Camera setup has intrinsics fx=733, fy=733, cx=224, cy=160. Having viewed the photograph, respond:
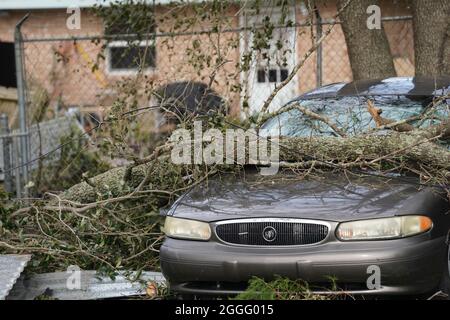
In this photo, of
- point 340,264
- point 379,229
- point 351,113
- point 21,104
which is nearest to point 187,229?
point 340,264

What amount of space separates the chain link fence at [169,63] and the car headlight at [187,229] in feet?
5.67

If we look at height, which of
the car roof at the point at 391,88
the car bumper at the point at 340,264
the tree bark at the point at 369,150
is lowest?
the car bumper at the point at 340,264

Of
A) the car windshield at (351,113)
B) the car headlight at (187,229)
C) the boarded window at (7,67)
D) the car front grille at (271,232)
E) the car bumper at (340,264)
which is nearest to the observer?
the car bumper at (340,264)

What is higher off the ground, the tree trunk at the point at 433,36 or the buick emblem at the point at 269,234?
the tree trunk at the point at 433,36

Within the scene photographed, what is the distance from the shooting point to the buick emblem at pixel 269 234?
4664mm

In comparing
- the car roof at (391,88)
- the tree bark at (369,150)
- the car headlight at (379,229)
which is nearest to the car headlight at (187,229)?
the car headlight at (379,229)

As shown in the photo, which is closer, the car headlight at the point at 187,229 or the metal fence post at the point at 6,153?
the car headlight at the point at 187,229

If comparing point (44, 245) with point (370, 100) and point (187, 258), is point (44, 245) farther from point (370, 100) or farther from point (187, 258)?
point (370, 100)

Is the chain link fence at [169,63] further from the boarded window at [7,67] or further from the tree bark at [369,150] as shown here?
the tree bark at [369,150]

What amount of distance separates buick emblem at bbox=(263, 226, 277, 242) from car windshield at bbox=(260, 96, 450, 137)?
1307mm

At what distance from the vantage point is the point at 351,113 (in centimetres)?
A: 602

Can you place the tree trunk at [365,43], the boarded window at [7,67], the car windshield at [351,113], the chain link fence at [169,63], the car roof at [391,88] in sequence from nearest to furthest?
1. the car windshield at [351,113]
2. the car roof at [391,88]
3. the chain link fence at [169,63]
4. the tree trunk at [365,43]
5. the boarded window at [7,67]

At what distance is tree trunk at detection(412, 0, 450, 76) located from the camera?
26.9ft
